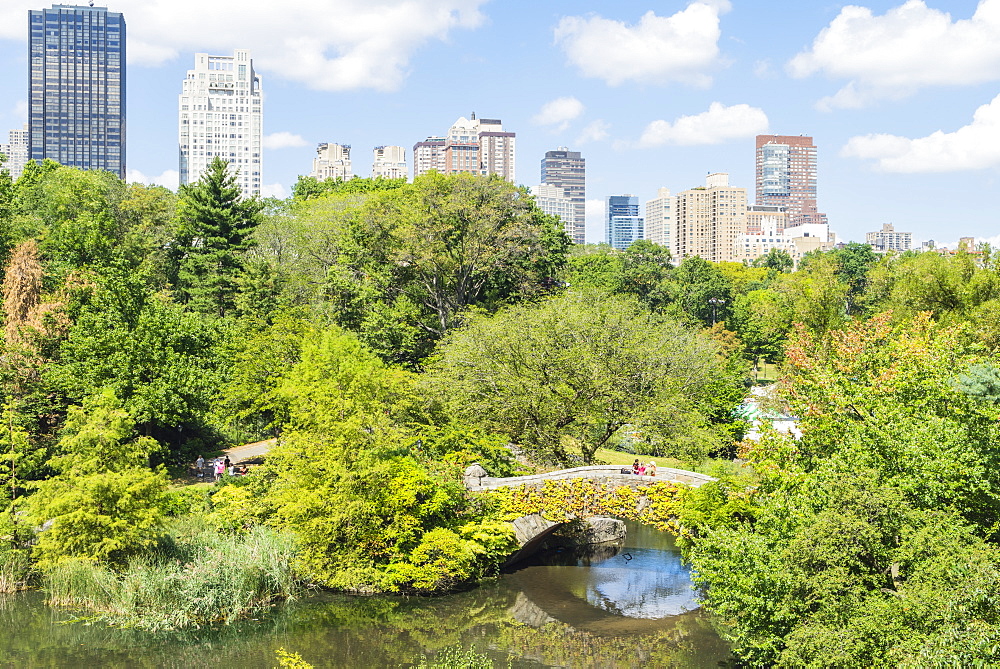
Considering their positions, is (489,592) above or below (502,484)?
below

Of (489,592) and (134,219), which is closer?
(489,592)

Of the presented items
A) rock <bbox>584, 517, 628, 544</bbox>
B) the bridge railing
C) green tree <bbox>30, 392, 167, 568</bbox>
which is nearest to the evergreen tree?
green tree <bbox>30, 392, 167, 568</bbox>

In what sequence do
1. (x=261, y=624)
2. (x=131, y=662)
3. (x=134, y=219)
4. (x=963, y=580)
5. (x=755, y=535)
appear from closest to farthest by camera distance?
(x=963, y=580), (x=755, y=535), (x=131, y=662), (x=261, y=624), (x=134, y=219)

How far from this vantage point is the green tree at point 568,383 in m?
31.9

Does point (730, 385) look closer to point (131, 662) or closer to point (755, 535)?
point (755, 535)

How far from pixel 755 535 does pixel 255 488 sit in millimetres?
16369

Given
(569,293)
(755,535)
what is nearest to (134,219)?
(569,293)

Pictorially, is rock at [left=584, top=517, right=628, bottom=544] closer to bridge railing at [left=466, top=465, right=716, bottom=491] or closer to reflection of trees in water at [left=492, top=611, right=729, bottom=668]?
bridge railing at [left=466, top=465, right=716, bottom=491]

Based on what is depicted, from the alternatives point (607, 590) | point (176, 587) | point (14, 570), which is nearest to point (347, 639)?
point (176, 587)

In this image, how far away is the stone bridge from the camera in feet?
87.9

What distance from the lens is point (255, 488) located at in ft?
91.2

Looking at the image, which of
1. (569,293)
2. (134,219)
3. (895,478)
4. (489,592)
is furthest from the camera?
(134,219)

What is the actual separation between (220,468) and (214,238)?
63.4 ft

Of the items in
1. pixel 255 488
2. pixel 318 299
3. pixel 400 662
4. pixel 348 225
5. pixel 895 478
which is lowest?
pixel 400 662
